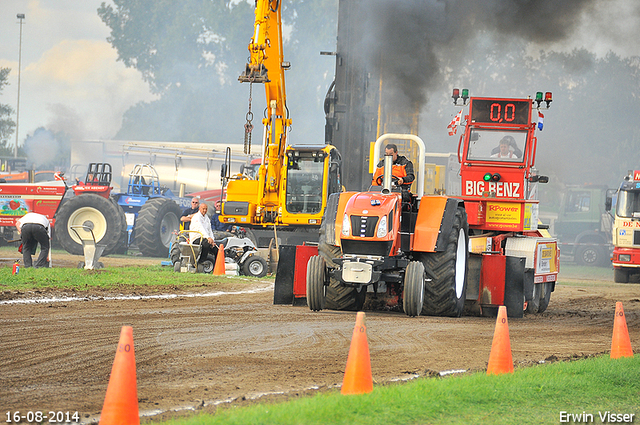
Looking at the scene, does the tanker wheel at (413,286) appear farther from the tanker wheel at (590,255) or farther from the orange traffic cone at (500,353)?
the tanker wheel at (590,255)

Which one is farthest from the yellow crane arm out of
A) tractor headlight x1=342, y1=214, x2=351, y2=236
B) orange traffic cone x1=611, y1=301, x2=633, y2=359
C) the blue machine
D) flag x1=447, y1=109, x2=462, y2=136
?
orange traffic cone x1=611, y1=301, x2=633, y2=359

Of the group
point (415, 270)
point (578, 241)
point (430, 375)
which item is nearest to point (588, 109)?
point (578, 241)

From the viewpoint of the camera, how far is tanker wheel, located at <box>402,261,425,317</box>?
11000 mm

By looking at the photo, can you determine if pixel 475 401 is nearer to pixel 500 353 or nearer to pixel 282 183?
pixel 500 353

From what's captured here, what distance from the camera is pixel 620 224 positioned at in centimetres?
2516

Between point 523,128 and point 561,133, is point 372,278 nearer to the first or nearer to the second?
point 523,128

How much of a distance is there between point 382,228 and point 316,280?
1.24 m

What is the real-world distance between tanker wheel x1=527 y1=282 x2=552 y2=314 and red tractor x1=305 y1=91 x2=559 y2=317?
25 mm

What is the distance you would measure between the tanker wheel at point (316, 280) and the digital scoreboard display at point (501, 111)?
5.50 m

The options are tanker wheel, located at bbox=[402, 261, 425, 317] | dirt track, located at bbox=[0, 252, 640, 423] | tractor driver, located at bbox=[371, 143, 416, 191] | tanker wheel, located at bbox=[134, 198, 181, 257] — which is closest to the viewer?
dirt track, located at bbox=[0, 252, 640, 423]

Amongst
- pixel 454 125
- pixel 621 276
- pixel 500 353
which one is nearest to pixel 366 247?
pixel 500 353

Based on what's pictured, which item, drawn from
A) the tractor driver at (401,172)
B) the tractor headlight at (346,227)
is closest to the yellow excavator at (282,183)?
the tractor driver at (401,172)

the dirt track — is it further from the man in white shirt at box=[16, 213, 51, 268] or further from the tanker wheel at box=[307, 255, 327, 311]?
the man in white shirt at box=[16, 213, 51, 268]

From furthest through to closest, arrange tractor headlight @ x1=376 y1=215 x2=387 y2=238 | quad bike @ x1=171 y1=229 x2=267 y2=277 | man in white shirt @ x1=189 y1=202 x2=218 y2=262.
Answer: quad bike @ x1=171 y1=229 x2=267 y2=277 < man in white shirt @ x1=189 y1=202 x2=218 y2=262 < tractor headlight @ x1=376 y1=215 x2=387 y2=238
